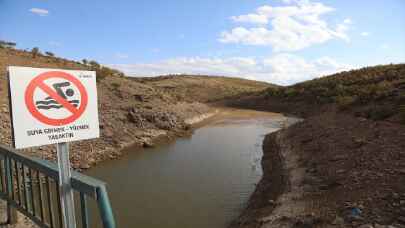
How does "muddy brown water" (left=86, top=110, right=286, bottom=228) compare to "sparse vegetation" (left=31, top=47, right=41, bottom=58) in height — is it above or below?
below

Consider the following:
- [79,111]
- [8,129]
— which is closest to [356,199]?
[79,111]

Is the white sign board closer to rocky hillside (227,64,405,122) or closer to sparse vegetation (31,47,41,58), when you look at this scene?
rocky hillside (227,64,405,122)

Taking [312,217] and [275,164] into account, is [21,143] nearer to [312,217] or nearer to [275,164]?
[312,217]

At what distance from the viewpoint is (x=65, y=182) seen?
3.05 m

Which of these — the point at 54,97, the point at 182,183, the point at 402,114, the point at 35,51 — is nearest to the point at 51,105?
the point at 54,97

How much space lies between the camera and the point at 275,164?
11.1 m

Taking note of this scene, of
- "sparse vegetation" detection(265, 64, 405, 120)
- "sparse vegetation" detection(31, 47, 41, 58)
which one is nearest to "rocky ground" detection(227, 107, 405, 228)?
"sparse vegetation" detection(265, 64, 405, 120)

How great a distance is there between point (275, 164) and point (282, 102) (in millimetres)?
28367

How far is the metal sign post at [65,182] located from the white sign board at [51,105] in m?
0.12

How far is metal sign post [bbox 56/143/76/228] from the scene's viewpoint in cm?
298

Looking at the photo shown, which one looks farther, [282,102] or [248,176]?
[282,102]

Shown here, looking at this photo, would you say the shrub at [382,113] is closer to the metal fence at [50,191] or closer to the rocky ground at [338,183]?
the rocky ground at [338,183]

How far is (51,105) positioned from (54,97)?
0.08m

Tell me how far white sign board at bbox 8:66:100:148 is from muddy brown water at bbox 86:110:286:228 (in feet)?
14.6
